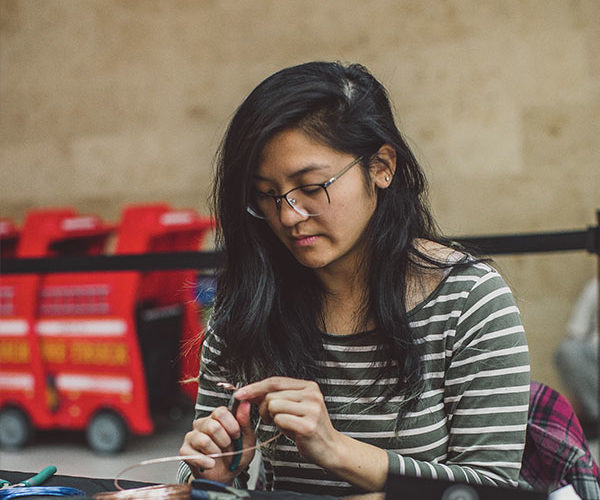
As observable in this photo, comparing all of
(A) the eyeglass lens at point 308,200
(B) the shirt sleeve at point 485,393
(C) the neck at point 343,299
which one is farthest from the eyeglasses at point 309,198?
(B) the shirt sleeve at point 485,393

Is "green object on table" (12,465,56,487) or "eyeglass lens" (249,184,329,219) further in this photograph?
"eyeglass lens" (249,184,329,219)

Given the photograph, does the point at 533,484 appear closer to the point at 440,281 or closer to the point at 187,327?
the point at 440,281

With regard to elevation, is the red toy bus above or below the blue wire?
below

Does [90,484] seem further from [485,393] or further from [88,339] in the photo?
[88,339]

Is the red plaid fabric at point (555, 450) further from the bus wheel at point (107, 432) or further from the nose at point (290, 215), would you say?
the bus wheel at point (107, 432)

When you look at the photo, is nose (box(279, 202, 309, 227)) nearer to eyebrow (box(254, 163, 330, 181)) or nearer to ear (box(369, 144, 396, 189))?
eyebrow (box(254, 163, 330, 181))

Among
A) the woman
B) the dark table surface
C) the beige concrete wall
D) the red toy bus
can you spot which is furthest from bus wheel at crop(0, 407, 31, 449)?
the dark table surface

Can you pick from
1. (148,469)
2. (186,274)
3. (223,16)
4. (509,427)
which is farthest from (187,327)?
(509,427)

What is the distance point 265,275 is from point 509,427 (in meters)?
0.50

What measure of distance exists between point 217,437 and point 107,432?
9.85 ft

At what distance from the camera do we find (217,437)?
3.71 ft

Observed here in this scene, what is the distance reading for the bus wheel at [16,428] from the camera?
407 centimetres

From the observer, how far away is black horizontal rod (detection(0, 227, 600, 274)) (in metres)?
2.60

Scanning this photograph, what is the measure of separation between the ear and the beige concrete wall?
2.81 meters
